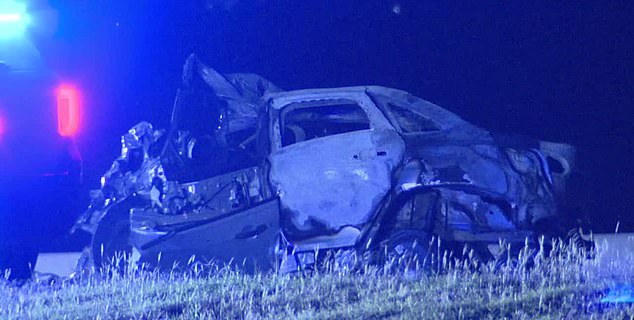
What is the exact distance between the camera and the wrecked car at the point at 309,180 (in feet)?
18.7

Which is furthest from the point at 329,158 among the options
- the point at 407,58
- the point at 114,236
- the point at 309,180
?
the point at 114,236

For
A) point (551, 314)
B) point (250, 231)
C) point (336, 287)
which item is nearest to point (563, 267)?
point (551, 314)

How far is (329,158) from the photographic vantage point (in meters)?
5.84

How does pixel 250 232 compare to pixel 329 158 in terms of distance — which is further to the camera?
pixel 250 232

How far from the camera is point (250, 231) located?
19.5 feet

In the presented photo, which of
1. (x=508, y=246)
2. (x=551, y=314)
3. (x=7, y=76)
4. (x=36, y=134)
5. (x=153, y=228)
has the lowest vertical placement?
(x=551, y=314)

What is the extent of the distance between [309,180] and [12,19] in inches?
105

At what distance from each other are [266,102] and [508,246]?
2.05 meters

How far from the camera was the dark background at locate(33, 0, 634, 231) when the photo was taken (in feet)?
19.3

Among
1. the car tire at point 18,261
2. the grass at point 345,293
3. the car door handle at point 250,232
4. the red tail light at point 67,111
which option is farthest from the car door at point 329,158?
the car tire at point 18,261

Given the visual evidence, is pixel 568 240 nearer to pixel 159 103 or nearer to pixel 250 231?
pixel 250 231

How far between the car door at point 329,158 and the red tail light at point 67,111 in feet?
5.07

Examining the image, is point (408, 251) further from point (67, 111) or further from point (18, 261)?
point (18, 261)

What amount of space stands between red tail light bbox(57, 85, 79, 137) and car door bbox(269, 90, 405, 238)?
1.55 m
